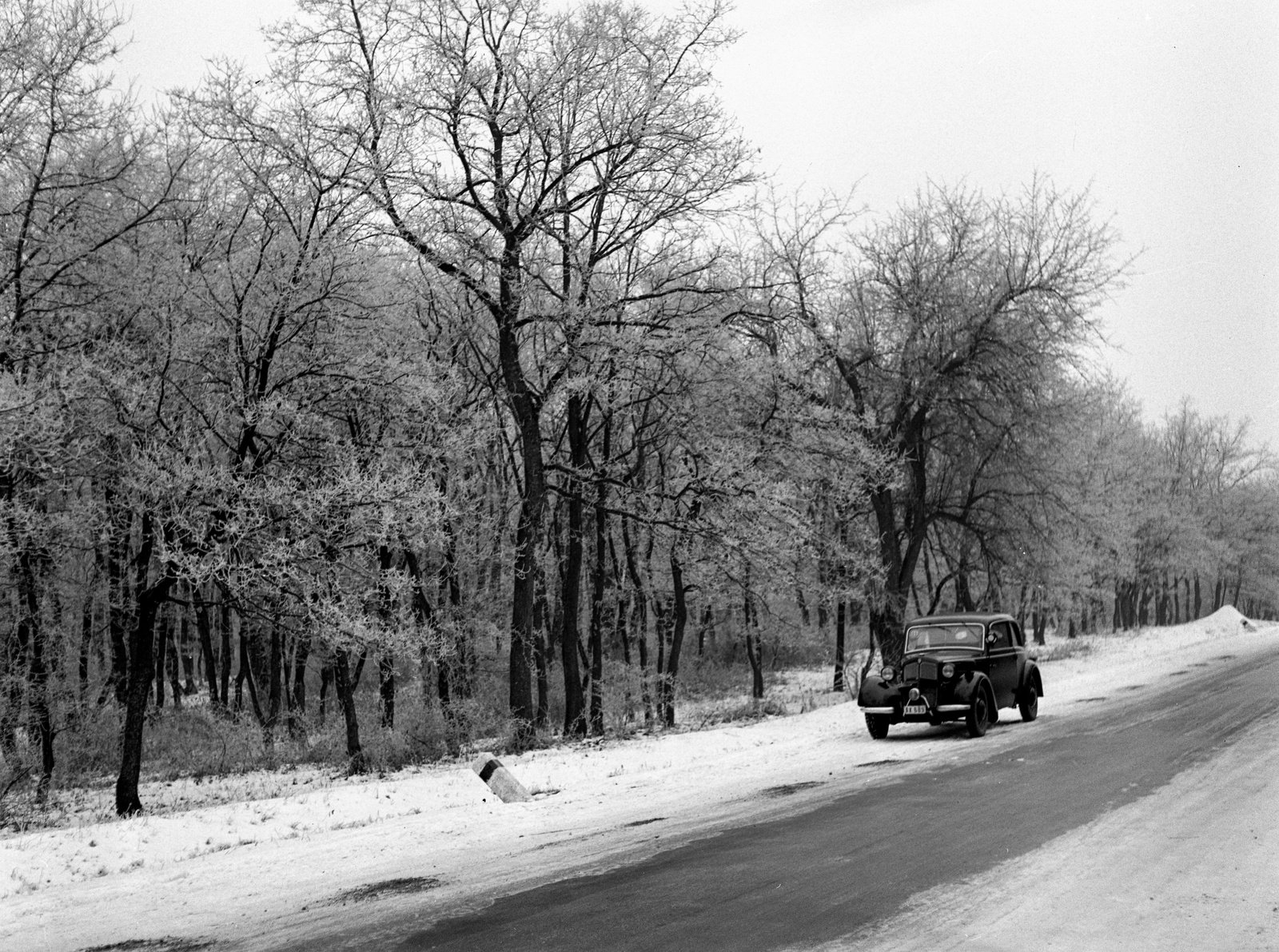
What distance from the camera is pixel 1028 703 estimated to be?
17.9 m

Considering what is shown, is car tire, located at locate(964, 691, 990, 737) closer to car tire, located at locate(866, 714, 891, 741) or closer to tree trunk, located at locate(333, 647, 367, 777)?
car tire, located at locate(866, 714, 891, 741)

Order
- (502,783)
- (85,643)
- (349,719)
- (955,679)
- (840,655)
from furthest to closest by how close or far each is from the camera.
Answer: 1. (840,655)
2. (85,643)
3. (349,719)
4. (955,679)
5. (502,783)

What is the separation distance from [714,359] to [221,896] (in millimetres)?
14515

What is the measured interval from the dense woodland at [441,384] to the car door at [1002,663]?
377cm

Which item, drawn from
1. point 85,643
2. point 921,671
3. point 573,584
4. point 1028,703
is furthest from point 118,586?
point 1028,703

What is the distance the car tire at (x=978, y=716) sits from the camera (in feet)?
52.5

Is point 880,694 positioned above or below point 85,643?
below

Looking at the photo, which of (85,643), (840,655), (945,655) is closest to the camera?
(945,655)

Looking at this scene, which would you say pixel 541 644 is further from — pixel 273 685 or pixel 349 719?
→ pixel 349 719

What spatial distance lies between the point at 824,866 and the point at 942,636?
34.0ft

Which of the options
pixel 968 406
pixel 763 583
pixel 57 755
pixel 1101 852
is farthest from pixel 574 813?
pixel 968 406

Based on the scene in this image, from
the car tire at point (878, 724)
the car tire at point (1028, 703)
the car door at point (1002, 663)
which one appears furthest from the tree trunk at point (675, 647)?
the car tire at point (1028, 703)

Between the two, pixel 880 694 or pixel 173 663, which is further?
pixel 173 663

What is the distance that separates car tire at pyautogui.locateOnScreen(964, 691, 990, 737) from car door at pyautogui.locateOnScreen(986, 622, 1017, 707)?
1.90ft
